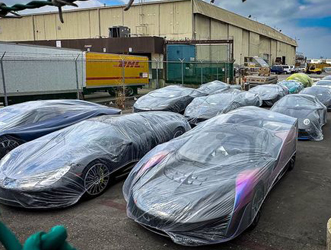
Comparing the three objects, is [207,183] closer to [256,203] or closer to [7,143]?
[256,203]

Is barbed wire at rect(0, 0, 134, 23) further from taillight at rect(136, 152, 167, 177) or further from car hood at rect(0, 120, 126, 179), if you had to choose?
car hood at rect(0, 120, 126, 179)

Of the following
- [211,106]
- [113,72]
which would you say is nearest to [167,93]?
[211,106]

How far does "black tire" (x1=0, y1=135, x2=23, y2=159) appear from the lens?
651 cm

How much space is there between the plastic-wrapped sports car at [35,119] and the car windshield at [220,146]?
3929mm

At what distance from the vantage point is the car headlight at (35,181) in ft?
14.2

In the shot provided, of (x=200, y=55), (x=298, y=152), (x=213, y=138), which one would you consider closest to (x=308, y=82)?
(x=200, y=55)

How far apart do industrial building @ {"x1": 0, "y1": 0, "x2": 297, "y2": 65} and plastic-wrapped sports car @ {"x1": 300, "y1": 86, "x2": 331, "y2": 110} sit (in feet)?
42.0

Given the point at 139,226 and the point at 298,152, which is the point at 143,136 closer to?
the point at 139,226

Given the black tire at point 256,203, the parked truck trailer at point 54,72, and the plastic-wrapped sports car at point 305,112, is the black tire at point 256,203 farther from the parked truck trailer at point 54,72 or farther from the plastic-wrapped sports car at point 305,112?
the parked truck trailer at point 54,72

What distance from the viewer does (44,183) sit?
171 inches

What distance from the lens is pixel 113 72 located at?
18141 millimetres

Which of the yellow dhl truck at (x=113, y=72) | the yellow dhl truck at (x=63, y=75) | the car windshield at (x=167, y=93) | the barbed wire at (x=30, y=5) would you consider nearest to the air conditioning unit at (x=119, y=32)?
the yellow dhl truck at (x=113, y=72)

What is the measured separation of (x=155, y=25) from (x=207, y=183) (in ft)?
120

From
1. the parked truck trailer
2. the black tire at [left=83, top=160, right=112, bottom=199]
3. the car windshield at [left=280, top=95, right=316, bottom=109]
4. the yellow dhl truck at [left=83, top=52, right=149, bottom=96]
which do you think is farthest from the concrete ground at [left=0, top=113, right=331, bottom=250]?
the yellow dhl truck at [left=83, top=52, right=149, bottom=96]
